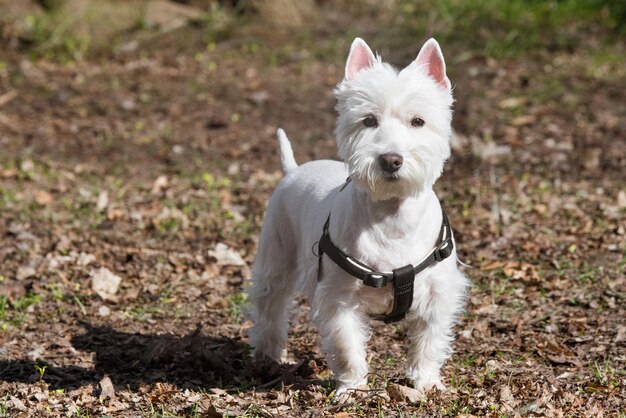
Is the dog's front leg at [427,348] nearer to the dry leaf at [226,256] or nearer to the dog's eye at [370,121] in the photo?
the dog's eye at [370,121]

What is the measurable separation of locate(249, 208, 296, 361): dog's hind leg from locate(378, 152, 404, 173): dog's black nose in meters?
1.38

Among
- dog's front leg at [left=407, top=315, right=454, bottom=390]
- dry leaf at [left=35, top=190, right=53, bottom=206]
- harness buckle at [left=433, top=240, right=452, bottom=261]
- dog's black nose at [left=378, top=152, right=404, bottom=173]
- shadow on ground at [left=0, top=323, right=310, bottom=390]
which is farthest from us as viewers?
dry leaf at [left=35, top=190, right=53, bottom=206]

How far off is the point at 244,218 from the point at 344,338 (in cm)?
373

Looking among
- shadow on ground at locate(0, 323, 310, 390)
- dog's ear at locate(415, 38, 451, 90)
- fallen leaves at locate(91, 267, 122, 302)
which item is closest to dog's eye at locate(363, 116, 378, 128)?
dog's ear at locate(415, 38, 451, 90)

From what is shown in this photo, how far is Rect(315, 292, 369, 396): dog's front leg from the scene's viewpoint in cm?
446

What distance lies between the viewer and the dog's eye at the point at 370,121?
422 centimetres

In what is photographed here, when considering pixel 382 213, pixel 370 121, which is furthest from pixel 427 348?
pixel 370 121

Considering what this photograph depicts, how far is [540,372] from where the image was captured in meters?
4.99

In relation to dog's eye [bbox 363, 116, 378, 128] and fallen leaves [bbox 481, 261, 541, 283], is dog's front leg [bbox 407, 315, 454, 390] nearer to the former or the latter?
dog's eye [bbox 363, 116, 378, 128]

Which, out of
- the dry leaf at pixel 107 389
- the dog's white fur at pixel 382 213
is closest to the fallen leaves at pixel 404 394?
the dog's white fur at pixel 382 213

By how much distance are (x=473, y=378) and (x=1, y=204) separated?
5.20 metres

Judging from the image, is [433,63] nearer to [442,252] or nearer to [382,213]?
[382,213]

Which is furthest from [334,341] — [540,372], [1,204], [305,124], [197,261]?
[305,124]

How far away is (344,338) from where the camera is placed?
447 cm
